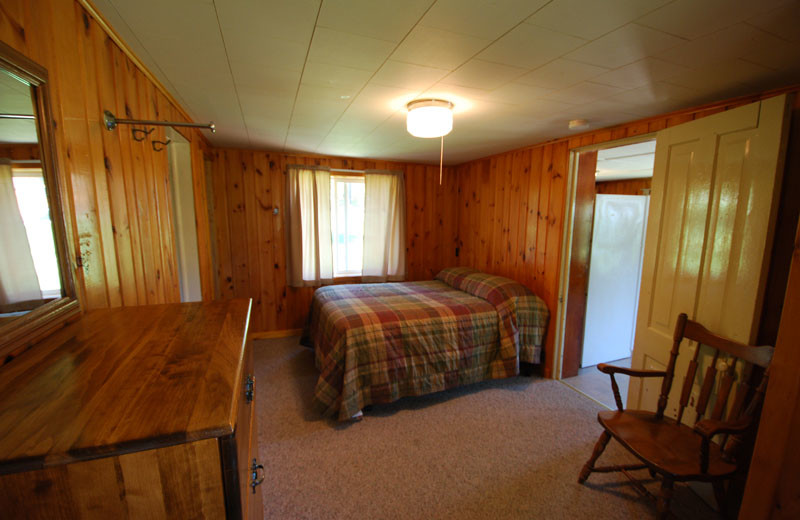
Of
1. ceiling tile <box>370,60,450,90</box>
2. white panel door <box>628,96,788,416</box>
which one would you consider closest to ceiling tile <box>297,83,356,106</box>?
ceiling tile <box>370,60,450,90</box>

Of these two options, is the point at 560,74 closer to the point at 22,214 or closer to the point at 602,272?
the point at 22,214

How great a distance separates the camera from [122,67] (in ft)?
4.57

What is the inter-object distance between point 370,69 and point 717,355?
2293mm

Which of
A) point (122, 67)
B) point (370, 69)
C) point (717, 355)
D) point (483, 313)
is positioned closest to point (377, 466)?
point (483, 313)

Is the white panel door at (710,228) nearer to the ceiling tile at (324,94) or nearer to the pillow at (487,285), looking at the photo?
the pillow at (487,285)

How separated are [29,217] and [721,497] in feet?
9.70

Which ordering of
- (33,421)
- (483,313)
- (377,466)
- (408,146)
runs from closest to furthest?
(33,421) → (377,466) → (483,313) → (408,146)

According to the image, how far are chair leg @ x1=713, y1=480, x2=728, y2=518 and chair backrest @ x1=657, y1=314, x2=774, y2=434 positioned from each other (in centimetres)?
31

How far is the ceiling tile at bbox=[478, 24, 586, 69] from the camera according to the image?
1.23 metres

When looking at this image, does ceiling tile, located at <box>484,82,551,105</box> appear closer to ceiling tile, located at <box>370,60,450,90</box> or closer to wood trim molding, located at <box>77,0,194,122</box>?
ceiling tile, located at <box>370,60,450,90</box>

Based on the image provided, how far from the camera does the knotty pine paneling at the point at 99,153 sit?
3.05ft

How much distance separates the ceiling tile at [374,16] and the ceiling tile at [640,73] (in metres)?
1.05

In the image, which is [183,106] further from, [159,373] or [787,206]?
[787,206]

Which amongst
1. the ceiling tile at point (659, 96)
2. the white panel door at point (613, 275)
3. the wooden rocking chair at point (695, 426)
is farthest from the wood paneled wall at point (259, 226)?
the wooden rocking chair at point (695, 426)
